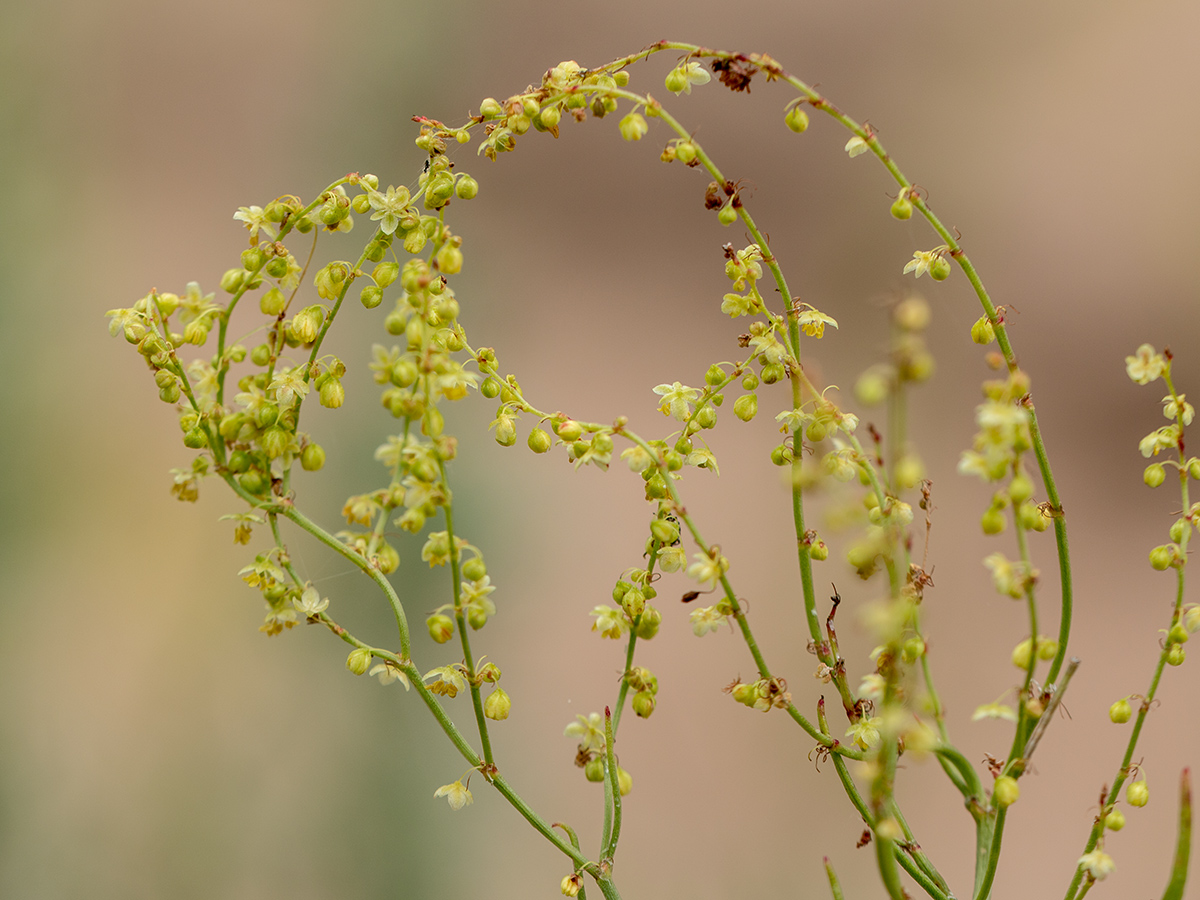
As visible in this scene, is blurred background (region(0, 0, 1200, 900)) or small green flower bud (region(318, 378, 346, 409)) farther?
blurred background (region(0, 0, 1200, 900))

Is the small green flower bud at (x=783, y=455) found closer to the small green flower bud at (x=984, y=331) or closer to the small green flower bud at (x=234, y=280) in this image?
the small green flower bud at (x=984, y=331)

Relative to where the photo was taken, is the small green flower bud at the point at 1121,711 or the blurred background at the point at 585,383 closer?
the small green flower bud at the point at 1121,711

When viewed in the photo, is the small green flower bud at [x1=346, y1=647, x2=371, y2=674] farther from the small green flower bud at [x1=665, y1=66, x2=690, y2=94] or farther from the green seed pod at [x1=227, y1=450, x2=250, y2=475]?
the small green flower bud at [x1=665, y1=66, x2=690, y2=94]

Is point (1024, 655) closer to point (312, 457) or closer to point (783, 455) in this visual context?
point (783, 455)

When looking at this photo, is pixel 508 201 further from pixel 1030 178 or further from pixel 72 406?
pixel 1030 178

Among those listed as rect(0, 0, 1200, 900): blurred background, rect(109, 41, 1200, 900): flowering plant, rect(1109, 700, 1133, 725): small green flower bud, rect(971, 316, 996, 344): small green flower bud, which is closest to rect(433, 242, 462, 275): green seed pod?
rect(109, 41, 1200, 900): flowering plant

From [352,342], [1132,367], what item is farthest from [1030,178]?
[1132,367]

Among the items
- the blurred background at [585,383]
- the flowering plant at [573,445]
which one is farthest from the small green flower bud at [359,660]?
the blurred background at [585,383]

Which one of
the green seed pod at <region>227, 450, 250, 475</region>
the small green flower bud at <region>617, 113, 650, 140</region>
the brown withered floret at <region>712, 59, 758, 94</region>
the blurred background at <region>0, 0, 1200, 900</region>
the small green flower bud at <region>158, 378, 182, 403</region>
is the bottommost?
the green seed pod at <region>227, 450, 250, 475</region>
